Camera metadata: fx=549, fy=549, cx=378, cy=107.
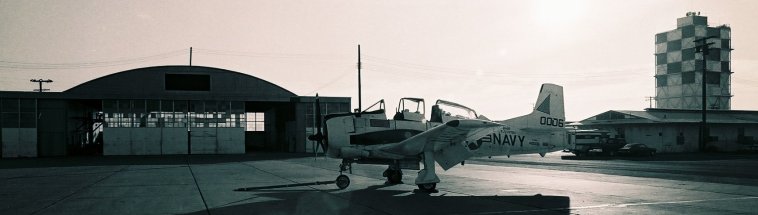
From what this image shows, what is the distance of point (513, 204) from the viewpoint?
14133mm

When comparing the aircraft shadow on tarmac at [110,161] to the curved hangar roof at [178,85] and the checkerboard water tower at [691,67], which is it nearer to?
the curved hangar roof at [178,85]

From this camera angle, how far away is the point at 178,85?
5856cm

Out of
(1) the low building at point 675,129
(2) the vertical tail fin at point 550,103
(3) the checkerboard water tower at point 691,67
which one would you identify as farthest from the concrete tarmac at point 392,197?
(3) the checkerboard water tower at point 691,67

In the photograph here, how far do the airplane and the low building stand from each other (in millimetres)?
49073

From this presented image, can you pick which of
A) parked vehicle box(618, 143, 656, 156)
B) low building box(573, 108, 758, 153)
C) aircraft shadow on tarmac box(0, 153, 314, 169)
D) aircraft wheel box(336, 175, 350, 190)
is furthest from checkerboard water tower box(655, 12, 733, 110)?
aircraft wheel box(336, 175, 350, 190)

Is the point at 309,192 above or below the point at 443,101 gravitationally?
below

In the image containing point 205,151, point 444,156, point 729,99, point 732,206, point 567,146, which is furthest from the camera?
point 729,99

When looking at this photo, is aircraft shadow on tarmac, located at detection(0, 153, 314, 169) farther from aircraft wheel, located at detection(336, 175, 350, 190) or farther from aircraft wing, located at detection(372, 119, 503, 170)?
aircraft wing, located at detection(372, 119, 503, 170)

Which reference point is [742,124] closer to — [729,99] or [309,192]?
[729,99]

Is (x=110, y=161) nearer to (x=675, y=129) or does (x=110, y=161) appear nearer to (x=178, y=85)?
(x=178, y=85)

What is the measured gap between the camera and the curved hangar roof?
56906mm

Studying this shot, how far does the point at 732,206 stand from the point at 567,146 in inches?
322

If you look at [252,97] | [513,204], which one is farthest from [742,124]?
[513,204]

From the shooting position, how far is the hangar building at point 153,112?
55.0m
